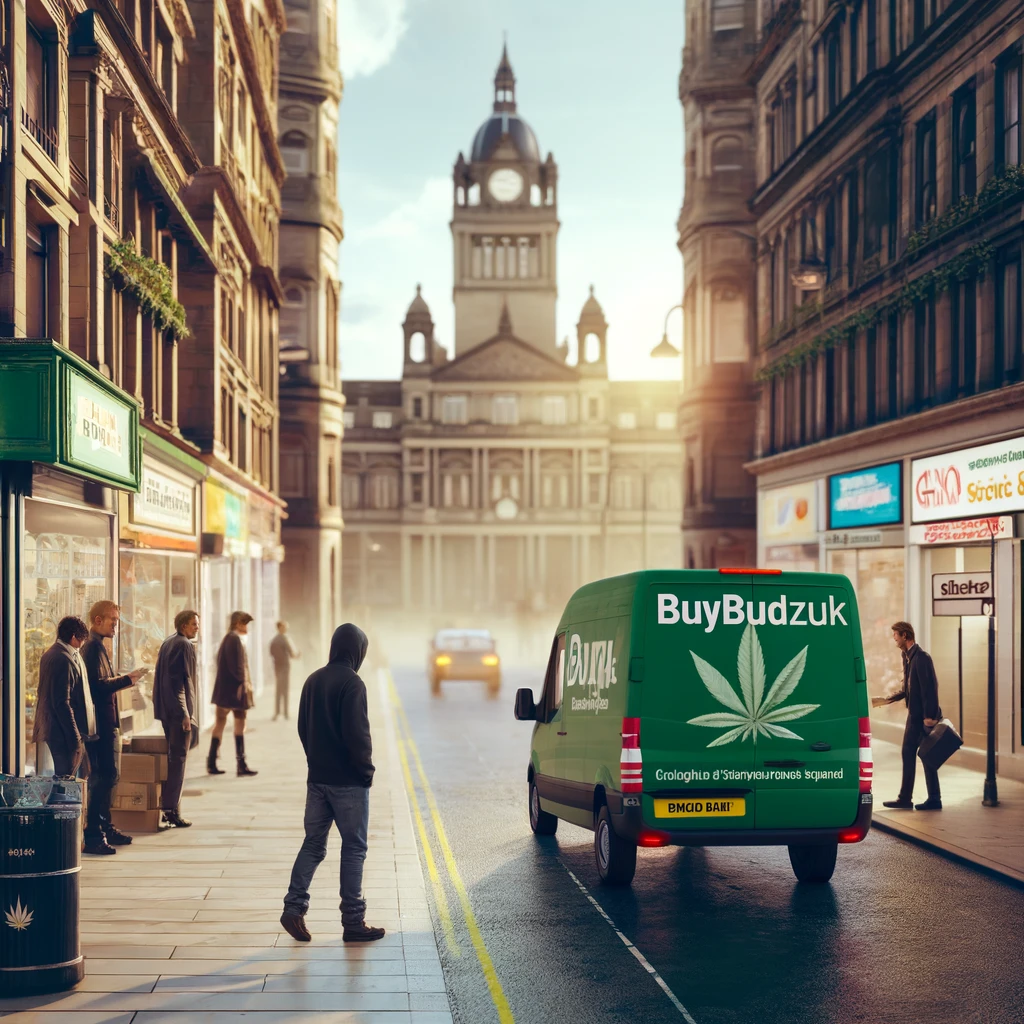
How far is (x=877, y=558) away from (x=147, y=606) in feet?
41.8

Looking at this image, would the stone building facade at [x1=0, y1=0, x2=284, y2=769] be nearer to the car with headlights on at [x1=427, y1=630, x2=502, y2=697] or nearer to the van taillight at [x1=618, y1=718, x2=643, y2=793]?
the car with headlights on at [x1=427, y1=630, x2=502, y2=697]

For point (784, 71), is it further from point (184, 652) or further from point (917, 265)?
point (184, 652)

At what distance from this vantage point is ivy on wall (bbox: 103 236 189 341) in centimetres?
1806

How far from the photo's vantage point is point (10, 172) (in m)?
13.0

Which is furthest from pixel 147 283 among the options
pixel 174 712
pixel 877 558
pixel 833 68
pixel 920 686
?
pixel 833 68

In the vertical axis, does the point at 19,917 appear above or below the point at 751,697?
below

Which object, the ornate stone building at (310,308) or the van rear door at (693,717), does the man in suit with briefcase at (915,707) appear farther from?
the ornate stone building at (310,308)

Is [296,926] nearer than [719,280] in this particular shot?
Yes

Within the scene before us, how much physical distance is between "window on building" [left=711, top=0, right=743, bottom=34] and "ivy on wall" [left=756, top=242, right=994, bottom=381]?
1859 centimetres

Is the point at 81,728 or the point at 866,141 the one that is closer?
the point at 81,728

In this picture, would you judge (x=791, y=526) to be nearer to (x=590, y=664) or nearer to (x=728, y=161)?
(x=590, y=664)

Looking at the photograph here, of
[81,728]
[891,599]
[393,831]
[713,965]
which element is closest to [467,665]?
[891,599]

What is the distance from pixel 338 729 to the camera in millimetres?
8578

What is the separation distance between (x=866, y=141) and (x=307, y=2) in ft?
90.1
